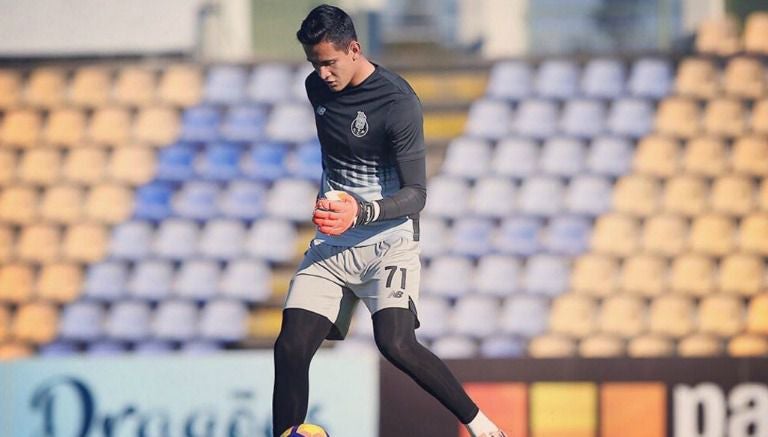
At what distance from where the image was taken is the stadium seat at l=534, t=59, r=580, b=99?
10336mm

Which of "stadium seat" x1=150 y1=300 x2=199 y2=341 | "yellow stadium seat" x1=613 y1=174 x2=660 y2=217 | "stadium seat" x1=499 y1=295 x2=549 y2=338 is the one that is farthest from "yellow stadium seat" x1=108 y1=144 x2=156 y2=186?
"yellow stadium seat" x1=613 y1=174 x2=660 y2=217

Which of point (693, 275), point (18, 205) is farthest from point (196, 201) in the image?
point (693, 275)

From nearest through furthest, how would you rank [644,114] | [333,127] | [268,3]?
[333,127], [644,114], [268,3]

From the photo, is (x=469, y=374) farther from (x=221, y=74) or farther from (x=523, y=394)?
(x=221, y=74)

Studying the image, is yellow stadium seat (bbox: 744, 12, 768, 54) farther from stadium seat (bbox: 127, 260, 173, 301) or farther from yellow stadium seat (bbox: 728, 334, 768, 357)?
stadium seat (bbox: 127, 260, 173, 301)

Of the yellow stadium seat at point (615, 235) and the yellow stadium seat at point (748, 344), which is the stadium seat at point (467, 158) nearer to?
the yellow stadium seat at point (615, 235)

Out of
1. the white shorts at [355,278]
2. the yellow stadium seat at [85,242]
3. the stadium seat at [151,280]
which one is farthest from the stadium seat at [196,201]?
the white shorts at [355,278]

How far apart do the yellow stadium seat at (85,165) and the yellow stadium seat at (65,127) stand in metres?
0.14

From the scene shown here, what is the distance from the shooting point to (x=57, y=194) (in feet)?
33.6

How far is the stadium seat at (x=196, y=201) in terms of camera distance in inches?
391

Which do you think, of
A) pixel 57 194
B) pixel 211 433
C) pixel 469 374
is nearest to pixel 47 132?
pixel 57 194

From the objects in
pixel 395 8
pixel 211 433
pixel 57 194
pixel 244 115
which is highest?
pixel 395 8

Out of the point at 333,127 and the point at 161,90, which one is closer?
the point at 333,127

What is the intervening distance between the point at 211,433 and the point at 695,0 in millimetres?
6183
